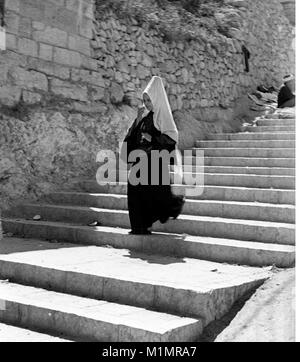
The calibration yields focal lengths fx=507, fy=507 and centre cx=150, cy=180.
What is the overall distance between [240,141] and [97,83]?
257 centimetres

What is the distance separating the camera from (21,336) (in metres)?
3.32

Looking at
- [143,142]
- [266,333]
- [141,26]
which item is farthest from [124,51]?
[266,333]

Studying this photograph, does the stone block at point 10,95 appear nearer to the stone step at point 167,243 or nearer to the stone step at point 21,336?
the stone step at point 167,243

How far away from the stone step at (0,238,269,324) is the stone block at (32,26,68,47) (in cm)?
311

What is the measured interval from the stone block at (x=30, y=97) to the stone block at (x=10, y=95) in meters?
0.08

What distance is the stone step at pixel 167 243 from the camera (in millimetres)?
4191

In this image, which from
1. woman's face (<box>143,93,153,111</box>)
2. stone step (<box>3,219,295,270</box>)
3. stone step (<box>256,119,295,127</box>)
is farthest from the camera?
stone step (<box>256,119,295,127</box>)

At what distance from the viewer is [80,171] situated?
280 inches

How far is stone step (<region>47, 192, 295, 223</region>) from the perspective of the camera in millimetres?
4930

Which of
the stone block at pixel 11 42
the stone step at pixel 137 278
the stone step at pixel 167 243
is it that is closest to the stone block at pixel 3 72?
the stone block at pixel 11 42

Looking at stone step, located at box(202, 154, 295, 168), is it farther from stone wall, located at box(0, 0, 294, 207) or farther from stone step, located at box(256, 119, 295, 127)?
stone step, located at box(256, 119, 295, 127)

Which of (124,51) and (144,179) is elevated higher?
(124,51)

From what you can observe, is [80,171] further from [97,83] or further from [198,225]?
[198,225]

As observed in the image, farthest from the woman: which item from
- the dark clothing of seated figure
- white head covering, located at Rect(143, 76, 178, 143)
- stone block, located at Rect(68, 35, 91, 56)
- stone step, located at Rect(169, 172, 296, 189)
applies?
the dark clothing of seated figure
